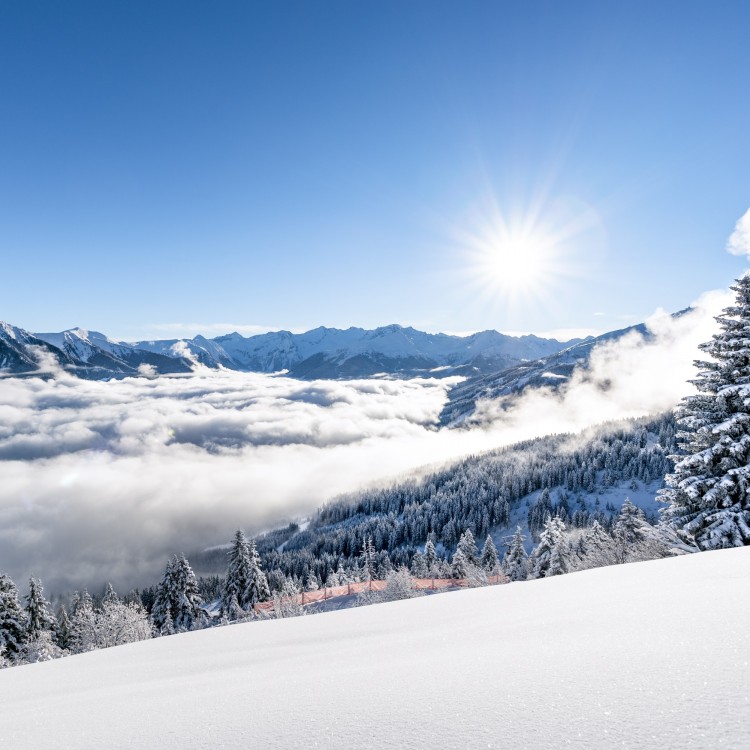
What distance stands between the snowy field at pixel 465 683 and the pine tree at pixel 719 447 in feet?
32.1

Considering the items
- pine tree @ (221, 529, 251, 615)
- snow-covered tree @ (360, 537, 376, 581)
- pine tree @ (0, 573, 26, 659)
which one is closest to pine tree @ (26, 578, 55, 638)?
pine tree @ (0, 573, 26, 659)

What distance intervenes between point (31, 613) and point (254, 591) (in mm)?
23809

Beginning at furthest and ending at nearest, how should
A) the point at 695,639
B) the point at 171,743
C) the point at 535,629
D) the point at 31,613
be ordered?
the point at 31,613, the point at 535,629, the point at 695,639, the point at 171,743

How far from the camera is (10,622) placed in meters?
39.4

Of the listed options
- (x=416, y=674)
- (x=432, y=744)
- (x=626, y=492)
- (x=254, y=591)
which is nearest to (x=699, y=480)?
(x=416, y=674)

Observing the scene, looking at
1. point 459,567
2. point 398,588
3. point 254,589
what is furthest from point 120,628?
point 459,567

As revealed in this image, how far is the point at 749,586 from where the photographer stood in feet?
17.3

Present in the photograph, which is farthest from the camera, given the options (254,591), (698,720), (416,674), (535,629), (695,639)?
(254,591)

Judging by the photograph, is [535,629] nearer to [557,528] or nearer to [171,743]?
[171,743]

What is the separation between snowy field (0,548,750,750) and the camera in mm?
2393

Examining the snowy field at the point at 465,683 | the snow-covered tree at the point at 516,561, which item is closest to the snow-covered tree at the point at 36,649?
the snowy field at the point at 465,683

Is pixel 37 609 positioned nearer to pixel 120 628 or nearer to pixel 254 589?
pixel 120 628

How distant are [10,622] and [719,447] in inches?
2258

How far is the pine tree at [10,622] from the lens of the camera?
127ft
